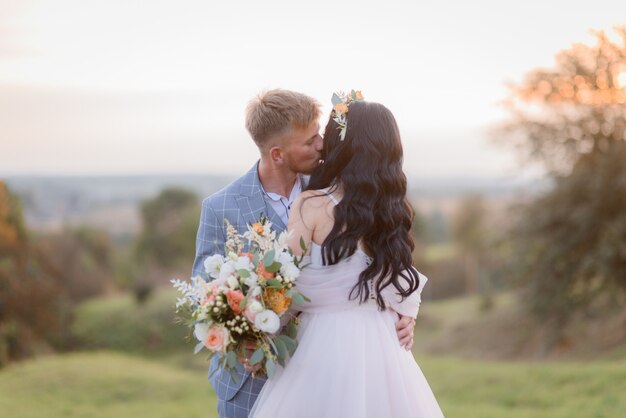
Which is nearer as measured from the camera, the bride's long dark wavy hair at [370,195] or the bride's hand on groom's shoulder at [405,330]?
the bride's long dark wavy hair at [370,195]

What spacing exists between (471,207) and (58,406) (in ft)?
117

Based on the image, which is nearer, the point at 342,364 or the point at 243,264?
the point at 243,264

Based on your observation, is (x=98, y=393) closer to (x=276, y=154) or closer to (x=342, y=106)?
(x=276, y=154)

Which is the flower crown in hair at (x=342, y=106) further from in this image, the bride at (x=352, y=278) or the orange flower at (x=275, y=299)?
the orange flower at (x=275, y=299)

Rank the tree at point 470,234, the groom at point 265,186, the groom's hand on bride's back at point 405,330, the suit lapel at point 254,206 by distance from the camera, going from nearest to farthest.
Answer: the groom's hand on bride's back at point 405,330 < the groom at point 265,186 < the suit lapel at point 254,206 < the tree at point 470,234

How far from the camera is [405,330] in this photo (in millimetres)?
3916

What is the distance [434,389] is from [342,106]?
9305 mm

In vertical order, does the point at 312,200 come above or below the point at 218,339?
above

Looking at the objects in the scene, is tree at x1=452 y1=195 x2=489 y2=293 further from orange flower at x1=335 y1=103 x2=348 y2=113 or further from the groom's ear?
orange flower at x1=335 y1=103 x2=348 y2=113

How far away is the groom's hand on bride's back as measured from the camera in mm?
3912

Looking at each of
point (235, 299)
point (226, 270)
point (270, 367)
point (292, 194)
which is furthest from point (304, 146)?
point (270, 367)

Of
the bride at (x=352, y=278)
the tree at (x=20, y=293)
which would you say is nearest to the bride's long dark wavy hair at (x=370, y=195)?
the bride at (x=352, y=278)

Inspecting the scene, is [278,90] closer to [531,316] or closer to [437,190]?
[531,316]

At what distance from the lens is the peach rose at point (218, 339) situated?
3.51 metres
